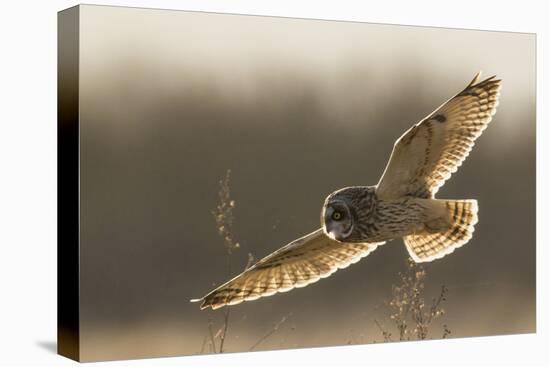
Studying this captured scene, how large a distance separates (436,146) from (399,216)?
1.81ft

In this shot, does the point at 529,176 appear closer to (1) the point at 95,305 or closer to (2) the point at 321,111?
(2) the point at 321,111

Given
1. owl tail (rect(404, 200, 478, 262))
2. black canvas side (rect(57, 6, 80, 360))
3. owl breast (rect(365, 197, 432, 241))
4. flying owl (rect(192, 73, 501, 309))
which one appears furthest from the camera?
owl tail (rect(404, 200, 478, 262))

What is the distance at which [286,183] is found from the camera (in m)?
7.91

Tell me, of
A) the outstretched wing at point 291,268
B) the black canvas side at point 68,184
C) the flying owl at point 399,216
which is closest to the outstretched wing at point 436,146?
the flying owl at point 399,216

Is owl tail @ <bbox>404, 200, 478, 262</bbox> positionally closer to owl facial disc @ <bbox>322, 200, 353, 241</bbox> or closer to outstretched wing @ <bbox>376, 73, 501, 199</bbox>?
outstretched wing @ <bbox>376, 73, 501, 199</bbox>

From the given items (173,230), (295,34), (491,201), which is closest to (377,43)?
(295,34)

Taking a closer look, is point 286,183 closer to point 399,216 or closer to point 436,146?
point 399,216

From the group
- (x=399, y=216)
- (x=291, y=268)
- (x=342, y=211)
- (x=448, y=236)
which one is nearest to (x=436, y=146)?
(x=399, y=216)

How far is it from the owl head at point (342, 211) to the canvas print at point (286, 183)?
0.01m

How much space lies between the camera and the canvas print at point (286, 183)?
24.1 feet

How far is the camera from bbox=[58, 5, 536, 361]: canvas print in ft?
24.1

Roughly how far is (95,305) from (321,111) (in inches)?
80.2

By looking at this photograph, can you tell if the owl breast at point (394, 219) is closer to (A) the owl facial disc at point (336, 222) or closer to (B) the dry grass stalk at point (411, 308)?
(A) the owl facial disc at point (336, 222)

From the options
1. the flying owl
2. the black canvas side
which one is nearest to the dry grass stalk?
the flying owl
